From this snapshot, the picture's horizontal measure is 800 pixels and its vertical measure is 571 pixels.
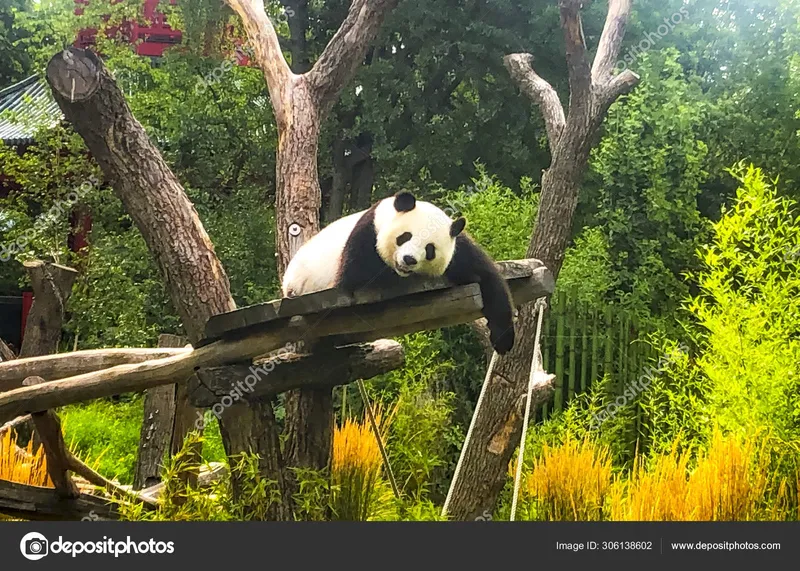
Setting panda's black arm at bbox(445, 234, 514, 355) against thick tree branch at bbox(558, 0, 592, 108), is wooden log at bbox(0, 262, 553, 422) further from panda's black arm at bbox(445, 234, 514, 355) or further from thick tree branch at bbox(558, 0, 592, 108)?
thick tree branch at bbox(558, 0, 592, 108)

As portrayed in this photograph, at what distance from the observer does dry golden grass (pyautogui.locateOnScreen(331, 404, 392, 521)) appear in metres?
1.98

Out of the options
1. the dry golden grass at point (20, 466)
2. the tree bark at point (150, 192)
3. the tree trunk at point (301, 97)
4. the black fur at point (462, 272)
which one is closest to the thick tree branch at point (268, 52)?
the tree trunk at point (301, 97)

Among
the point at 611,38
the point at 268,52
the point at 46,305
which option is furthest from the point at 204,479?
the point at 611,38

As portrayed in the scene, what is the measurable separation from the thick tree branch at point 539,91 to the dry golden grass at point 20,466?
6.78 ft

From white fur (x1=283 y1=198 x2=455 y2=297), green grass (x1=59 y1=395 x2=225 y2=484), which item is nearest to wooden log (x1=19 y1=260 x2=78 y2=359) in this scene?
green grass (x1=59 y1=395 x2=225 y2=484)

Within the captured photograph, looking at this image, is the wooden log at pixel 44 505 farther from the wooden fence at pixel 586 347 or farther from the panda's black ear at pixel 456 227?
the wooden fence at pixel 586 347

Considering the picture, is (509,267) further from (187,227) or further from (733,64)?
(733,64)

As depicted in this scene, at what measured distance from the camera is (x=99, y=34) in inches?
96.3

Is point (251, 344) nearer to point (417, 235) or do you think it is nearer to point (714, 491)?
point (417, 235)

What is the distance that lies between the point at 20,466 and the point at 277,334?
4.23 feet

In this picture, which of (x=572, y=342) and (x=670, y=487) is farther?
(x=572, y=342)

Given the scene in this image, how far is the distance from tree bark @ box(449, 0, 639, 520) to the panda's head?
2.56 ft

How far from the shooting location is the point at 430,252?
166 cm
